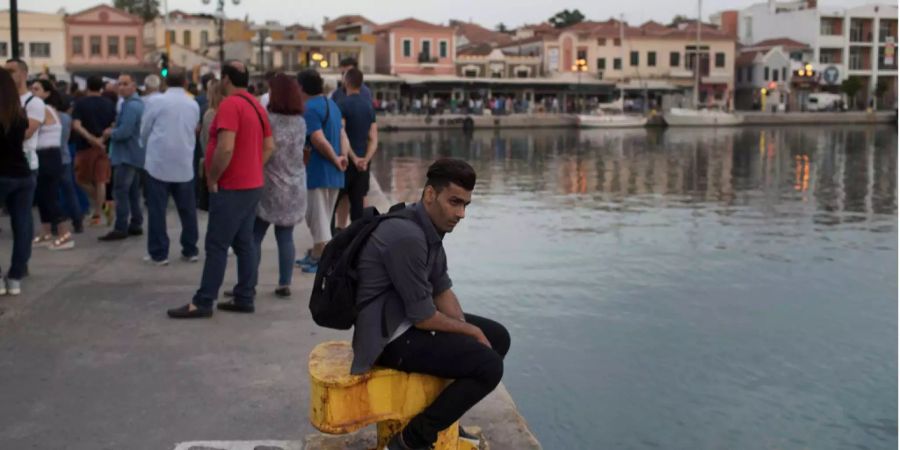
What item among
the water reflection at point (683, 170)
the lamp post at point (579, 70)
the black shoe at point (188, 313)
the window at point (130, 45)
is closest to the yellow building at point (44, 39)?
the window at point (130, 45)

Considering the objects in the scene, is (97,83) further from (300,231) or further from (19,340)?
(19,340)

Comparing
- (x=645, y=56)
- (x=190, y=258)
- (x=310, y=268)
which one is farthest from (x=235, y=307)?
(x=645, y=56)

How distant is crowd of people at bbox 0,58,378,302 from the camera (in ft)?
23.1

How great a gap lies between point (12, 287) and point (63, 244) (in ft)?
6.57

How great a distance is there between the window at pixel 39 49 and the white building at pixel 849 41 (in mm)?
58997

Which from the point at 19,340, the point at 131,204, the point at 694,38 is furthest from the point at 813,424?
the point at 694,38

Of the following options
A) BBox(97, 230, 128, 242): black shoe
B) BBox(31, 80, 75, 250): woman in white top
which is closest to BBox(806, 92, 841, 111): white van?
BBox(97, 230, 128, 242): black shoe

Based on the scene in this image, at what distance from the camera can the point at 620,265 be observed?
1130 cm

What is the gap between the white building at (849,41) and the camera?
92062mm

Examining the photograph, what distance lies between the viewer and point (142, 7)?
100125 millimetres

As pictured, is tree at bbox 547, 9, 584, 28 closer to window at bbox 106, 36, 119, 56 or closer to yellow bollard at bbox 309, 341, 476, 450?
window at bbox 106, 36, 119, 56

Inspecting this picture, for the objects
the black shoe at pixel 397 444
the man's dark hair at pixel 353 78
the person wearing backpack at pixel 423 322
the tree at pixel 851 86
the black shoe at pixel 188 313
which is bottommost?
the black shoe at pixel 397 444

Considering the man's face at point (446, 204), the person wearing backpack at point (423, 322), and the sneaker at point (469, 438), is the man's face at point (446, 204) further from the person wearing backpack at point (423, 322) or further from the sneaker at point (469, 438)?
the sneaker at point (469, 438)

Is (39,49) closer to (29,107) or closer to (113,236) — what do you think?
(113,236)
